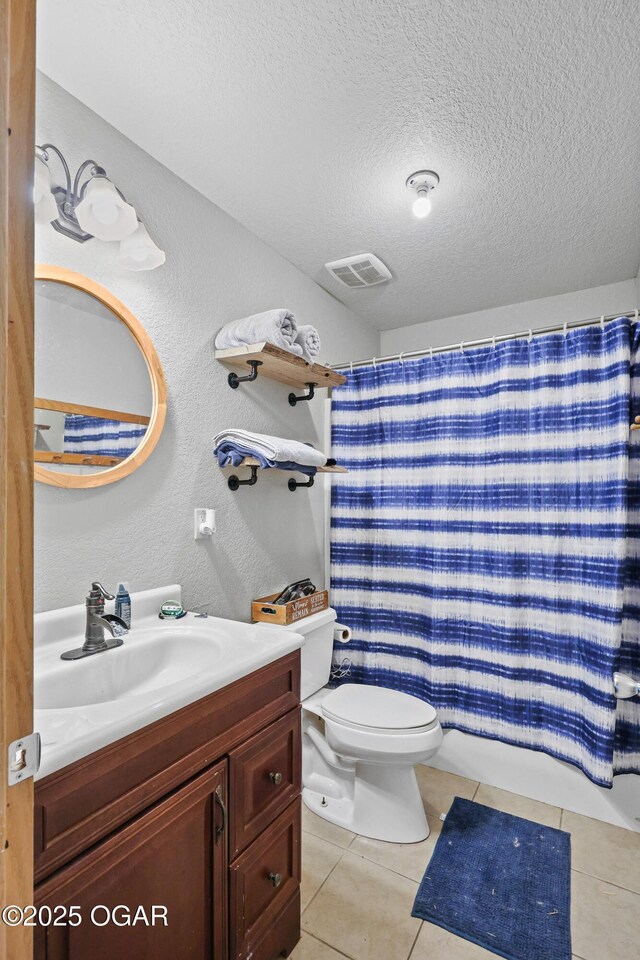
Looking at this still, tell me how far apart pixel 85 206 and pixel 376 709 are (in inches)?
75.3

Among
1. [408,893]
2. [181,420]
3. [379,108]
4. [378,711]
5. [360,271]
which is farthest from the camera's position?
[360,271]

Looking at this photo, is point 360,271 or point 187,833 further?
point 360,271

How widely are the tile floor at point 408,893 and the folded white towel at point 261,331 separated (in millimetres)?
1829

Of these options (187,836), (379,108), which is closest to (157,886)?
(187,836)

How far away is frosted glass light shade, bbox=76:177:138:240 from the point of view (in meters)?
1.28

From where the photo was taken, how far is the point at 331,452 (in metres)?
2.58

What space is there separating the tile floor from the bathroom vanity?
0.17 m

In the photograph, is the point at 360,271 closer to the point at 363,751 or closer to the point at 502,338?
the point at 502,338

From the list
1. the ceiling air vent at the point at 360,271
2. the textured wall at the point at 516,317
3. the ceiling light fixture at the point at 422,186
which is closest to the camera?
the ceiling light fixture at the point at 422,186

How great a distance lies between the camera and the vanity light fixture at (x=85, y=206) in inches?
48.4

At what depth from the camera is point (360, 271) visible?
91.4 inches

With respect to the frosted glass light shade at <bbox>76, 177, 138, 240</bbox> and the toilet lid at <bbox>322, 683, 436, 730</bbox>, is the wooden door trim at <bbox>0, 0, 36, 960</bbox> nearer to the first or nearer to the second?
the frosted glass light shade at <bbox>76, 177, 138, 240</bbox>

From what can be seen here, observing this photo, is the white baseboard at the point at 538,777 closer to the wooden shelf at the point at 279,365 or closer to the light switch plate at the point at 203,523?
the light switch plate at the point at 203,523

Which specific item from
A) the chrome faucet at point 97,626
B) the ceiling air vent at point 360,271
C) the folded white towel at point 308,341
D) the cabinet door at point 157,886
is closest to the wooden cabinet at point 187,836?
the cabinet door at point 157,886
